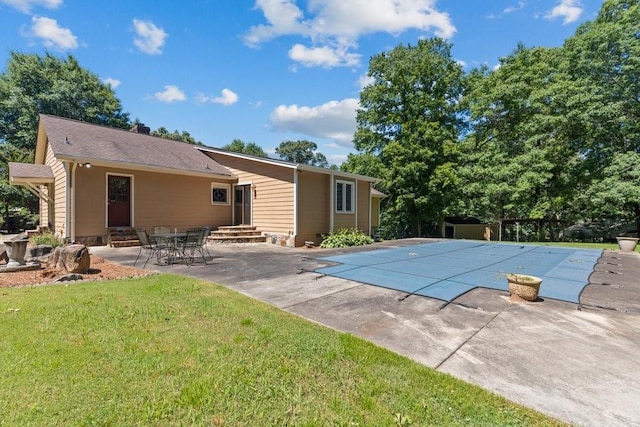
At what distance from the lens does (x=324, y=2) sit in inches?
471

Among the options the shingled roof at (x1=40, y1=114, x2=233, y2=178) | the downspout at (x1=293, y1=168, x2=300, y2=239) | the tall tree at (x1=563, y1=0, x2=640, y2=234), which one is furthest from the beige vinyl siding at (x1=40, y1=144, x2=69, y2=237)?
the tall tree at (x1=563, y1=0, x2=640, y2=234)

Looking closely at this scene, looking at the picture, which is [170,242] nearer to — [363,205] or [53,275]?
[53,275]

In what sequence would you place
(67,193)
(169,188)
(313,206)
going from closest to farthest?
(67,193) → (169,188) → (313,206)

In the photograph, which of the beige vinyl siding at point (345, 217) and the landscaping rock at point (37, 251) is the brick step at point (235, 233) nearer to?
the beige vinyl siding at point (345, 217)

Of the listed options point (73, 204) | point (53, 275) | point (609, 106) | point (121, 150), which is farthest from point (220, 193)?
point (609, 106)

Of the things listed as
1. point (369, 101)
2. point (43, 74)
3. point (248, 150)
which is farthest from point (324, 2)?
point (248, 150)

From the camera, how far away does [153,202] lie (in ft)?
37.6

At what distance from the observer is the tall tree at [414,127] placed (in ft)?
64.1

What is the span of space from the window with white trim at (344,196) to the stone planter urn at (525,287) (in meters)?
8.86

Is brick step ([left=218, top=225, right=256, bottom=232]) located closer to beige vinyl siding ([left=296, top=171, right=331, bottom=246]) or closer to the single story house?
the single story house

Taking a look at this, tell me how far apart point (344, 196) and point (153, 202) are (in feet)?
25.1

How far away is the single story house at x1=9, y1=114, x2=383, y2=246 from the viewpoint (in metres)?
10.1

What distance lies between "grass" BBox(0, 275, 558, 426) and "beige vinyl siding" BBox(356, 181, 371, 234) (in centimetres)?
1104

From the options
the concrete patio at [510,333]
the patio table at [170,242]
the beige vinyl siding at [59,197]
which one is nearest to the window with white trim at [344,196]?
the patio table at [170,242]
